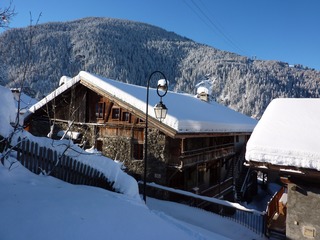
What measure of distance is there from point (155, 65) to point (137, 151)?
123640mm

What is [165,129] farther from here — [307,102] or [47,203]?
[47,203]

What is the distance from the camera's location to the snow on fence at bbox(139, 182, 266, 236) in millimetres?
Answer: 11906

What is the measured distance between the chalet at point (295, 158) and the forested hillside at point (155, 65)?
85.0 m

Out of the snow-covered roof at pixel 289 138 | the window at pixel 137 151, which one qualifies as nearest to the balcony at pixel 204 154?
the window at pixel 137 151

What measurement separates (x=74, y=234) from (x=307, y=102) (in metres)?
8.49

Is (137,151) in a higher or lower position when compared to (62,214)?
lower

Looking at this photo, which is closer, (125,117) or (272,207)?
(272,207)

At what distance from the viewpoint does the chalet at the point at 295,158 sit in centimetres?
687

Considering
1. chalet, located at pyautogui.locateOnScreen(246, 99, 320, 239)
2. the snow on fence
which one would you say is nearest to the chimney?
the snow on fence

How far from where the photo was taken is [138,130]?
682 inches

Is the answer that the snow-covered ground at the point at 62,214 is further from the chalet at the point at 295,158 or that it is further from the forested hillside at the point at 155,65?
the forested hillside at the point at 155,65

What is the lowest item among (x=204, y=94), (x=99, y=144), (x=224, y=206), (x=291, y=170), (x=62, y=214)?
(x=224, y=206)

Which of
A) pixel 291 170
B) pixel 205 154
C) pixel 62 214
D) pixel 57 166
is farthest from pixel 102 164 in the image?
pixel 205 154

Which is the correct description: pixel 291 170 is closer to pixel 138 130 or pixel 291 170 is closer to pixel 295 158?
pixel 295 158
